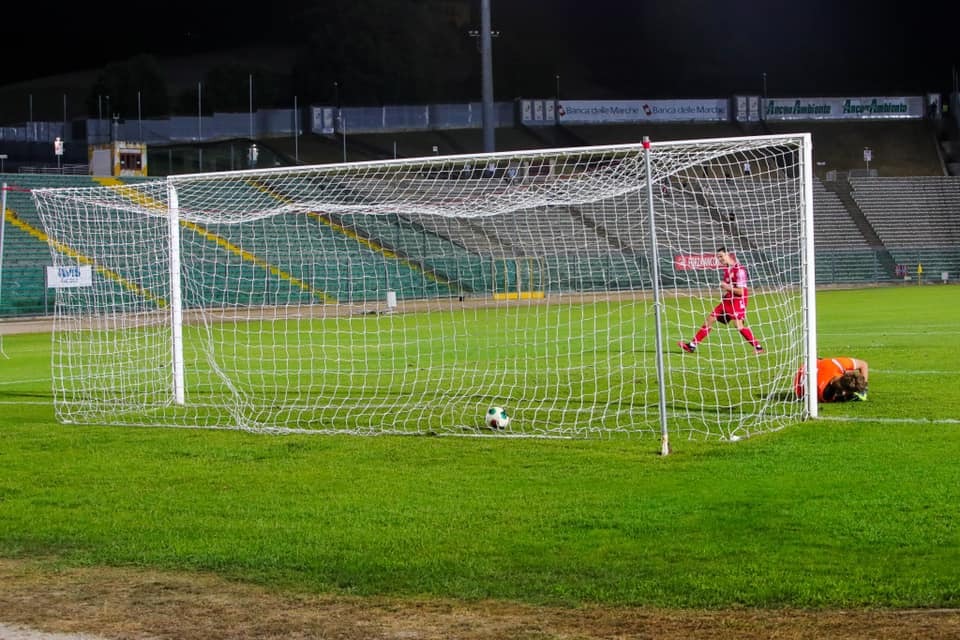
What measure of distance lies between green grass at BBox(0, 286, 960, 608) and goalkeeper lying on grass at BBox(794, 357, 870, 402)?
13.6 inches

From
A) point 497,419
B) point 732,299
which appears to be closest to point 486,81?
point 732,299

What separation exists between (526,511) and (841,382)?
220 inches

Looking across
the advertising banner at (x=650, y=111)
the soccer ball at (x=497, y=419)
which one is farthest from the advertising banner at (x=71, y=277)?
the advertising banner at (x=650, y=111)

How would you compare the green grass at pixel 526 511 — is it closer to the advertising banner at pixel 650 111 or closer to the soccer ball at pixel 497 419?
the soccer ball at pixel 497 419

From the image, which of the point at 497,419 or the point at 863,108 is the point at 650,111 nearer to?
the point at 863,108

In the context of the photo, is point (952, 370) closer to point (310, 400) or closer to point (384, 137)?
point (310, 400)

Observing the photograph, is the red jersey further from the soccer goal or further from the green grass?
the green grass

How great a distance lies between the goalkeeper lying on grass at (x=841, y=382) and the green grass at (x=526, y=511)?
34cm

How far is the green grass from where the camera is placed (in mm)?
5941

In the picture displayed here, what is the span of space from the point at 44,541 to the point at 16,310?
30.8 m

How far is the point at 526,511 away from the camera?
752 cm

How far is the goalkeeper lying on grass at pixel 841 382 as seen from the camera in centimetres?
1195

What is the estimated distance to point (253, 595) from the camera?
19.5ft

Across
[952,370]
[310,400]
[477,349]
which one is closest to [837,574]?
[310,400]
